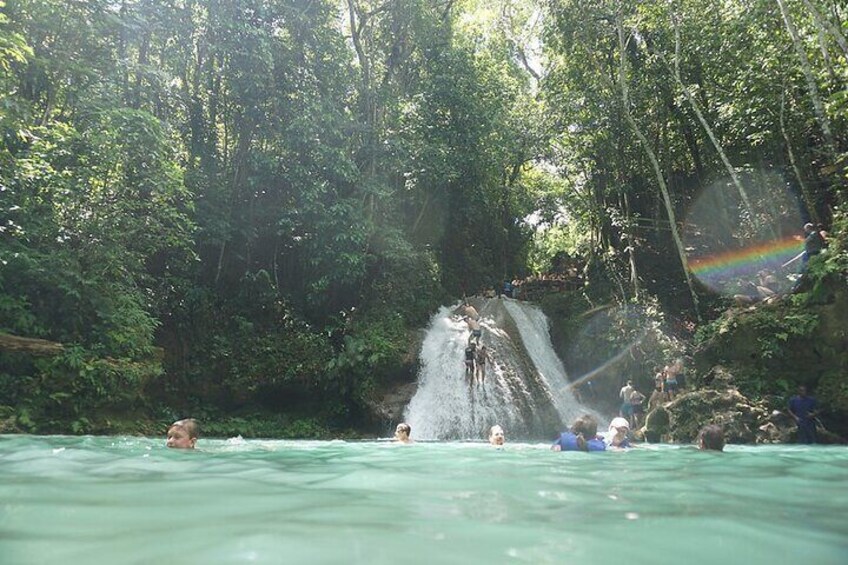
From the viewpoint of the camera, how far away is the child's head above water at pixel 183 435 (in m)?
7.82

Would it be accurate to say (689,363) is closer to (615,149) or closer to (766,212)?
(766,212)

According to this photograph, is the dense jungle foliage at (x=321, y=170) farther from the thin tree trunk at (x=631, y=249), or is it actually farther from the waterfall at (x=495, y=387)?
the waterfall at (x=495, y=387)

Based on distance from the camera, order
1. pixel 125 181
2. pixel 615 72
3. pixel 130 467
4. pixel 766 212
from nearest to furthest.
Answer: pixel 130 467
pixel 125 181
pixel 766 212
pixel 615 72

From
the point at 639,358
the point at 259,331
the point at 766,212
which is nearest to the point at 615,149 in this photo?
the point at 766,212

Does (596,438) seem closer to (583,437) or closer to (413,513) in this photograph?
(583,437)

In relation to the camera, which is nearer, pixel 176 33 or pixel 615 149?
pixel 176 33

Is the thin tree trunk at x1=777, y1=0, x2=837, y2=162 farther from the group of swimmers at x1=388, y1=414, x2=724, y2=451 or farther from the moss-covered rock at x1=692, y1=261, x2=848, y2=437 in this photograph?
A: the group of swimmers at x1=388, y1=414, x2=724, y2=451

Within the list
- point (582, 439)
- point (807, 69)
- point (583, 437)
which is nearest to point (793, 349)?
point (807, 69)

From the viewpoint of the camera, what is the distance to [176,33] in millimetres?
17141

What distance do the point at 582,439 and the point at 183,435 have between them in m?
5.47

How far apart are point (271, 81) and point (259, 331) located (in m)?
7.78

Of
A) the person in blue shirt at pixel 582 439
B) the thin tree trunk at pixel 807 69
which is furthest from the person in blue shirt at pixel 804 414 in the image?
the person in blue shirt at pixel 582 439

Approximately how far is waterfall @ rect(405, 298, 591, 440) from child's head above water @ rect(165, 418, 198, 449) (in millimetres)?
7876

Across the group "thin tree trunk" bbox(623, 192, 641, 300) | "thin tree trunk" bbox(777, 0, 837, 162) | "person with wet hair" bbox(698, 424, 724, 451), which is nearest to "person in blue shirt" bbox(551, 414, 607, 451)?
"person with wet hair" bbox(698, 424, 724, 451)
